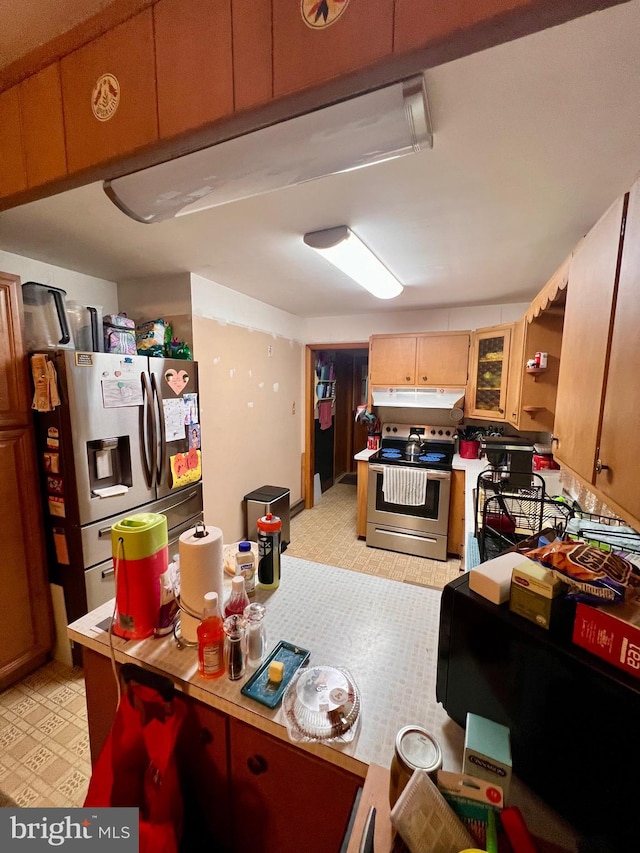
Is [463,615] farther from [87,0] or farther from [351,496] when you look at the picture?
[351,496]

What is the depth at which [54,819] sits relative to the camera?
850 mm

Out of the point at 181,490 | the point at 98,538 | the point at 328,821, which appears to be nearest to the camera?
the point at 328,821

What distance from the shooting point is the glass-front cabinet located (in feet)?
8.59

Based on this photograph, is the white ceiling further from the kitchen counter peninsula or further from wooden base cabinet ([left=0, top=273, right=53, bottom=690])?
the kitchen counter peninsula

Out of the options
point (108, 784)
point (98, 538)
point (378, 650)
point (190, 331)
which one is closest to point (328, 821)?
point (378, 650)

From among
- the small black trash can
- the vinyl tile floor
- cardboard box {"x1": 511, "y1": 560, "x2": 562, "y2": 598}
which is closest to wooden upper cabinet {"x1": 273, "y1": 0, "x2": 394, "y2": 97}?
cardboard box {"x1": 511, "y1": 560, "x2": 562, "y2": 598}

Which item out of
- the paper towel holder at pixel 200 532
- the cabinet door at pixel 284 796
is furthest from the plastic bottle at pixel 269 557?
the cabinet door at pixel 284 796

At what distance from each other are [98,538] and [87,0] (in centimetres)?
192

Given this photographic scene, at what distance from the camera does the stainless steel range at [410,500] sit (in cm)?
294

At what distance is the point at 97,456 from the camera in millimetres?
1775

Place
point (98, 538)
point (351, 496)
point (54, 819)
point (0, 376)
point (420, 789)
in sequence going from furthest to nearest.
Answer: point (351, 496) → point (98, 538) → point (0, 376) → point (54, 819) → point (420, 789)

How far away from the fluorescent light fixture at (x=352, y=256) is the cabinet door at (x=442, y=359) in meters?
0.88

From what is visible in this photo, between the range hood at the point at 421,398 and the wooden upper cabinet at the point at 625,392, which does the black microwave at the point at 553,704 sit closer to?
the wooden upper cabinet at the point at 625,392

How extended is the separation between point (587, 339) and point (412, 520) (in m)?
2.37
